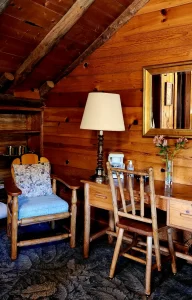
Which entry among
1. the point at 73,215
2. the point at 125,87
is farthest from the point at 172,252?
the point at 125,87

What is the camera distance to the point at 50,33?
3066mm

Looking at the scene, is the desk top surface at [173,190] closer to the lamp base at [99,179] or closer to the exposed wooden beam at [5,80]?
the lamp base at [99,179]

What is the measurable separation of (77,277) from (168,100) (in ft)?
A: 5.82

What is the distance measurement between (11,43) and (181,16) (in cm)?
162

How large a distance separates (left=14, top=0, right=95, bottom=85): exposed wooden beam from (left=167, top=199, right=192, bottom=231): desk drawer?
1.87 m

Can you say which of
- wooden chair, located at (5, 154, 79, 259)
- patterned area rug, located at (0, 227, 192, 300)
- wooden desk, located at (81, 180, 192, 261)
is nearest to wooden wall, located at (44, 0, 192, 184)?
wooden desk, located at (81, 180, 192, 261)

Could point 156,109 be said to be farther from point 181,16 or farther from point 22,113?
point 22,113

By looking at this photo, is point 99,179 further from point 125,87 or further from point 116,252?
point 125,87

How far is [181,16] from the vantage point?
2.87m

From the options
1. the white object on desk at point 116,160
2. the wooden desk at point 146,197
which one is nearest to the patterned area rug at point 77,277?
the wooden desk at point 146,197

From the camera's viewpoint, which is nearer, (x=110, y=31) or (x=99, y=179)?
(x=99, y=179)

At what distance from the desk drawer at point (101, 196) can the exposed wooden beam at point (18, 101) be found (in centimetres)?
155

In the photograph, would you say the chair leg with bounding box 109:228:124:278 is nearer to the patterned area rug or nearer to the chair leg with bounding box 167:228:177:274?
the patterned area rug

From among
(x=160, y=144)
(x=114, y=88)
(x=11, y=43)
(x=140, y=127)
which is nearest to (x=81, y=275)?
(x=160, y=144)
